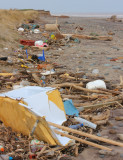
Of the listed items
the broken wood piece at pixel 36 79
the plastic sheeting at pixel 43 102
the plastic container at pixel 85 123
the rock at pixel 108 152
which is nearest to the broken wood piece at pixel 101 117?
the plastic container at pixel 85 123

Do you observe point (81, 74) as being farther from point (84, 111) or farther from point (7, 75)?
point (84, 111)

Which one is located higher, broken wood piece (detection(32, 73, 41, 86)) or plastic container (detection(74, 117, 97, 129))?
broken wood piece (detection(32, 73, 41, 86))

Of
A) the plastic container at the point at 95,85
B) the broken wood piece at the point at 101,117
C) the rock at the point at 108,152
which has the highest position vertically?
the plastic container at the point at 95,85

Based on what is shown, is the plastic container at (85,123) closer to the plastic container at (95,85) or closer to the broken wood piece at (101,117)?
the broken wood piece at (101,117)

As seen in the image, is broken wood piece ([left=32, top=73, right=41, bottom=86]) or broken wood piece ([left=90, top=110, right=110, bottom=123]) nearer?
broken wood piece ([left=90, top=110, right=110, bottom=123])

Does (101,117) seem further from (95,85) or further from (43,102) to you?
(95,85)

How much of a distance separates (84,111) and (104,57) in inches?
220

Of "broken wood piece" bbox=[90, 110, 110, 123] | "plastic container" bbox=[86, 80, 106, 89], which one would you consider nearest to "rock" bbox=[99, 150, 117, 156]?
"broken wood piece" bbox=[90, 110, 110, 123]

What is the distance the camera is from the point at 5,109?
11.1 feet

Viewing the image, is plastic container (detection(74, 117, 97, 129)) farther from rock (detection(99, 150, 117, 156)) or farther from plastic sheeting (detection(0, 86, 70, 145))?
rock (detection(99, 150, 117, 156))

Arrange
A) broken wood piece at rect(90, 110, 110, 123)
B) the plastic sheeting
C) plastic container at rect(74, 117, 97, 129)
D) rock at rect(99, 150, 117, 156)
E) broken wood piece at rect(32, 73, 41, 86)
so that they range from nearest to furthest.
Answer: rock at rect(99, 150, 117, 156)
the plastic sheeting
plastic container at rect(74, 117, 97, 129)
broken wood piece at rect(90, 110, 110, 123)
broken wood piece at rect(32, 73, 41, 86)

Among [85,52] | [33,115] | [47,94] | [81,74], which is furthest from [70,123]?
[85,52]

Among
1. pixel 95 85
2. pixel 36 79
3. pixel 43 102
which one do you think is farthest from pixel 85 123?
pixel 36 79

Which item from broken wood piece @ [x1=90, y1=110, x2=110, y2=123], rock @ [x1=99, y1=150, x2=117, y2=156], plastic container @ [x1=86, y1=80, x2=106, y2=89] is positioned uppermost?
plastic container @ [x1=86, y1=80, x2=106, y2=89]
